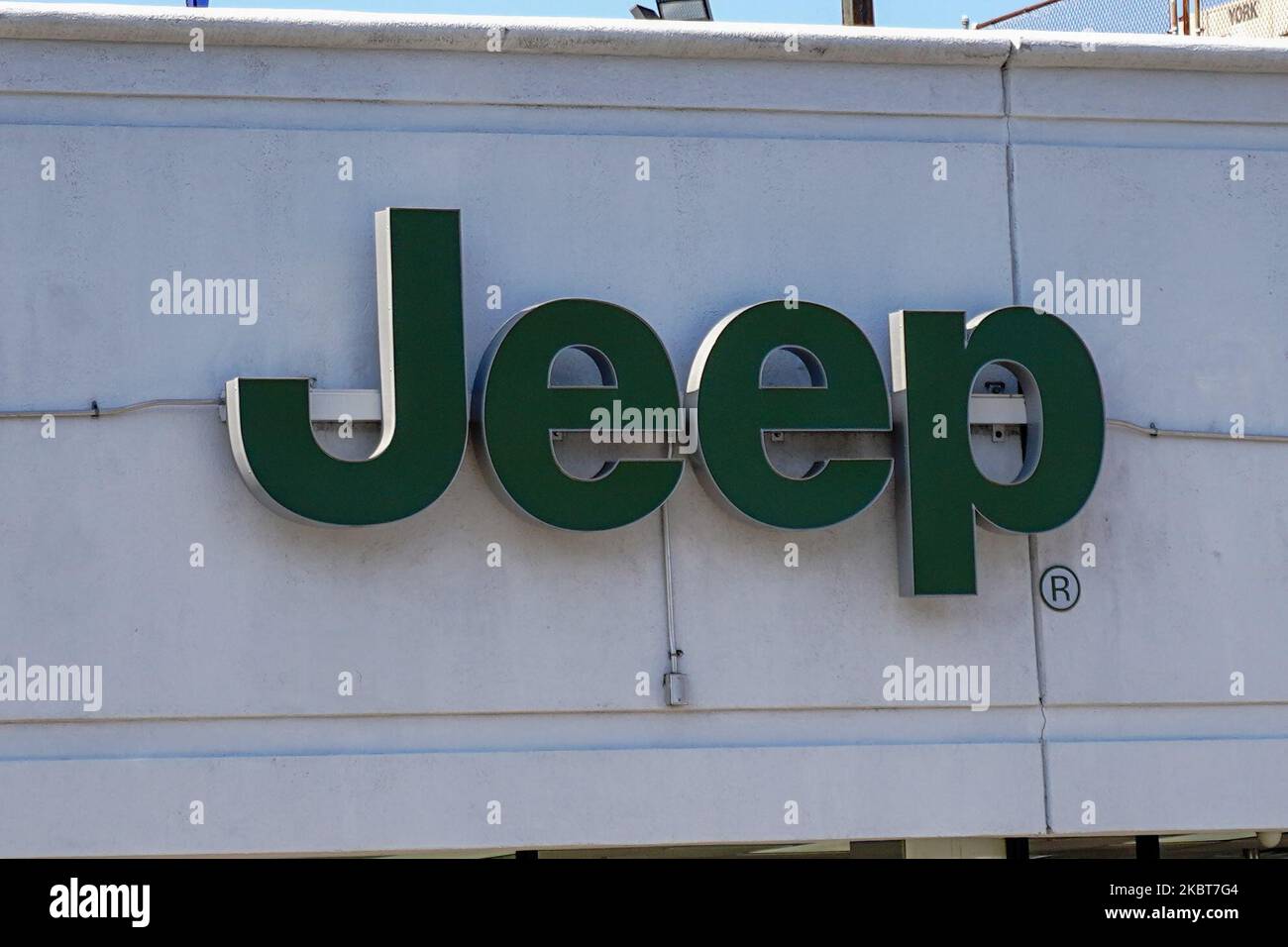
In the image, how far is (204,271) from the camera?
30.6 ft

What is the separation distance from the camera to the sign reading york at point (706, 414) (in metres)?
9.05

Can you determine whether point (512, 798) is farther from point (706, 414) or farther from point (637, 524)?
point (706, 414)

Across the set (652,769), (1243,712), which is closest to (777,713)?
(652,769)

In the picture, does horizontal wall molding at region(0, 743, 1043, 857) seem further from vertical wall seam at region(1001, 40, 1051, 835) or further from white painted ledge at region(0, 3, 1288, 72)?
white painted ledge at region(0, 3, 1288, 72)

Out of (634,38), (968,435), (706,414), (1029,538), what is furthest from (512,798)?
(634,38)

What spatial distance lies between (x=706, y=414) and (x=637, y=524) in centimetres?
70

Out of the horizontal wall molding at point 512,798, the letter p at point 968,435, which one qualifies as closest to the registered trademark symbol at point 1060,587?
the letter p at point 968,435

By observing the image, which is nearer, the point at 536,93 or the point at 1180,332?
the point at 536,93

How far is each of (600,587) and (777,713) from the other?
3.86ft

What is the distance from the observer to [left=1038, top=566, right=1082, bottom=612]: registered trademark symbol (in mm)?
10031

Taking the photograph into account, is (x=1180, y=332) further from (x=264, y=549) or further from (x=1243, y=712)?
(x=264, y=549)

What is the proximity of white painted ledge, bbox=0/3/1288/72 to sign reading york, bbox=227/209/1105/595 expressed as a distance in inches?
43.5

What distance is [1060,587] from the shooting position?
10.1 m

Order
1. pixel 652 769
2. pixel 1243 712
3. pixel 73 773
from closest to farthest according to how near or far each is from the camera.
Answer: pixel 73 773 → pixel 652 769 → pixel 1243 712
